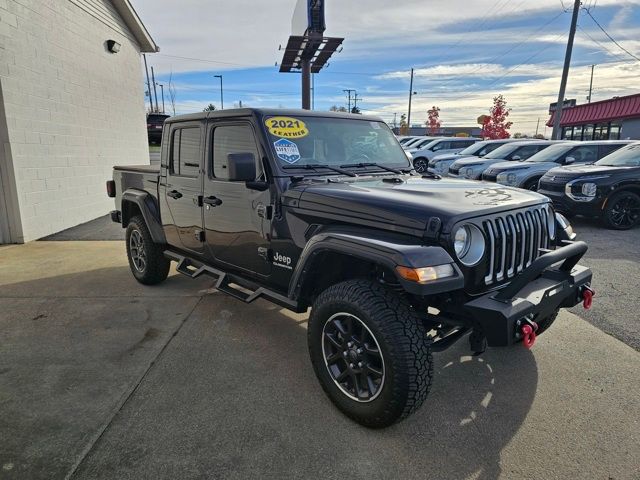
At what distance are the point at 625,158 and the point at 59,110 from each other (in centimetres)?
1066

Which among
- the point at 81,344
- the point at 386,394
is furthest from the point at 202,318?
the point at 386,394

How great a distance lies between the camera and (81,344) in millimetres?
3762

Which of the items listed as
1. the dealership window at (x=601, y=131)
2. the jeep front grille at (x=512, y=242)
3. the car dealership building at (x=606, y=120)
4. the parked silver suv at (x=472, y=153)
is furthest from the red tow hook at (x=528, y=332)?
the dealership window at (x=601, y=131)

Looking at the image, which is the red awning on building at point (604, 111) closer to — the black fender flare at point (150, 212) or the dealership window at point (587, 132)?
the dealership window at point (587, 132)

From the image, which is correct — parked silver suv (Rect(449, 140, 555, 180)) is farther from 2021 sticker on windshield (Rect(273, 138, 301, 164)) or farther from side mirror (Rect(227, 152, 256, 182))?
side mirror (Rect(227, 152, 256, 182))

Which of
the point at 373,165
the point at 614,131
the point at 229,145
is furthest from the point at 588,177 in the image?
the point at 614,131

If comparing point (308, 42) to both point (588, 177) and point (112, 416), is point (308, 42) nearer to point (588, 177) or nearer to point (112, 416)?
point (588, 177)

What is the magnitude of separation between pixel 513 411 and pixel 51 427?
2.83 m

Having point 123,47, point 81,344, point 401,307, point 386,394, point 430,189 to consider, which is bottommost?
point 81,344

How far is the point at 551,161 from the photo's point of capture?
10211mm

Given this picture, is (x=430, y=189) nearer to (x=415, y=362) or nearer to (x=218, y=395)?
(x=415, y=362)

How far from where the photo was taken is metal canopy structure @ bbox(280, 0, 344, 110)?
13453 millimetres

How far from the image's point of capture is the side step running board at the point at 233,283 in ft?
10.9

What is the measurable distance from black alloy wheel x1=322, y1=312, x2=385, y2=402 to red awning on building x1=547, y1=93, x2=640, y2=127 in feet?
99.2
